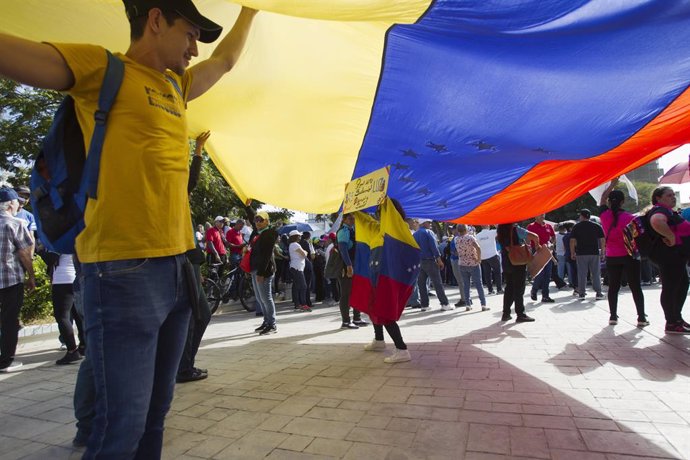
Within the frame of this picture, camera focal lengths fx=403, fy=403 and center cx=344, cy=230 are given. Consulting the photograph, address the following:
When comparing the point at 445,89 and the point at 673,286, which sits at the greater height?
the point at 445,89

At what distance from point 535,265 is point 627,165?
114 inches

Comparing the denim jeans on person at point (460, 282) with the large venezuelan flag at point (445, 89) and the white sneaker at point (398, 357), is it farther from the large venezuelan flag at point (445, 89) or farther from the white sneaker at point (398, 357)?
the white sneaker at point (398, 357)

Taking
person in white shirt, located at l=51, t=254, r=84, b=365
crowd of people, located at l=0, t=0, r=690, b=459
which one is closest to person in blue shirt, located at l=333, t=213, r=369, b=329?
person in white shirt, located at l=51, t=254, r=84, b=365

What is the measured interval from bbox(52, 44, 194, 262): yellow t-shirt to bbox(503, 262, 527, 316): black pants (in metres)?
6.46

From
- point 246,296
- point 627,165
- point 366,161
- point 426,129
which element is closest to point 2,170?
point 246,296

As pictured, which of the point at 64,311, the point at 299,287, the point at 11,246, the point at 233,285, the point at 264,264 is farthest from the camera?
the point at 233,285

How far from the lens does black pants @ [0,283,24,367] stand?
474cm

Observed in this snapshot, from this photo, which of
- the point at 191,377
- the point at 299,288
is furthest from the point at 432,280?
the point at 191,377

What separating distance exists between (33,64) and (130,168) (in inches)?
15.0

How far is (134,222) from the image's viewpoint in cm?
133

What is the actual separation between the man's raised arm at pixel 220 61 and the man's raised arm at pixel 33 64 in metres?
0.59

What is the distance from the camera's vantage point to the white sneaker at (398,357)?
4.51 meters

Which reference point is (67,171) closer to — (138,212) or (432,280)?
(138,212)

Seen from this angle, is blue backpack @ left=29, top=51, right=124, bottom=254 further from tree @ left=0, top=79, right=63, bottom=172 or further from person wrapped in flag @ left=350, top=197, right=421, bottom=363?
tree @ left=0, top=79, right=63, bottom=172
